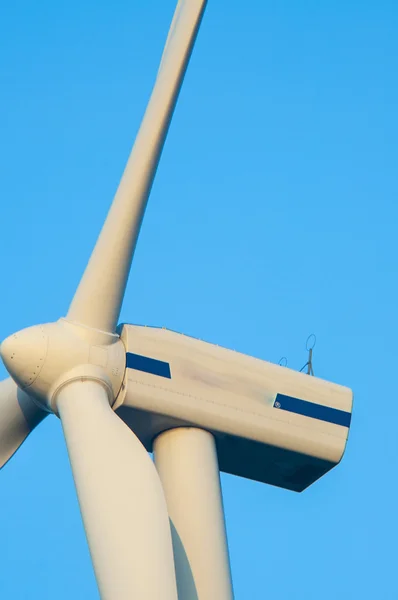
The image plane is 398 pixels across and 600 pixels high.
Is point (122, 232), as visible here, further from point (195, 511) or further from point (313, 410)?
point (313, 410)

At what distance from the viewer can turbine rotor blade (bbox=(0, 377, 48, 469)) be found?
2250 cm

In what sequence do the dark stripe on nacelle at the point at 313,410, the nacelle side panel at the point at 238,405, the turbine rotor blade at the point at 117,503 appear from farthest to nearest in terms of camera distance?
the dark stripe on nacelle at the point at 313,410 < the nacelle side panel at the point at 238,405 < the turbine rotor blade at the point at 117,503

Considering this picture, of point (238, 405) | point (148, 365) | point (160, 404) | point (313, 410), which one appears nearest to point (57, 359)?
point (148, 365)

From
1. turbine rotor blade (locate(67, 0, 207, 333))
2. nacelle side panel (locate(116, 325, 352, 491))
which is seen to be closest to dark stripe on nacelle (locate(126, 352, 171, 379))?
nacelle side panel (locate(116, 325, 352, 491))

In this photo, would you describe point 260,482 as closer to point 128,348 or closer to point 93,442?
point 128,348

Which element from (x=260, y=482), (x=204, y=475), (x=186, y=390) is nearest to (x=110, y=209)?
(x=186, y=390)

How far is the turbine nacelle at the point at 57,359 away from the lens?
20.8m

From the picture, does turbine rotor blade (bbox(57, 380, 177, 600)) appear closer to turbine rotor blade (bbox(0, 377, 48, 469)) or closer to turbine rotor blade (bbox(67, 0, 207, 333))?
turbine rotor blade (bbox(67, 0, 207, 333))

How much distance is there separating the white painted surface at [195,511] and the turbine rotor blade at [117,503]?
1.95 metres

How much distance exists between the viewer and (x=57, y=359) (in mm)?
20797

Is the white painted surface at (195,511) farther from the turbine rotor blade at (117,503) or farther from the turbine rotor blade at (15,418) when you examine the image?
the turbine rotor blade at (15,418)

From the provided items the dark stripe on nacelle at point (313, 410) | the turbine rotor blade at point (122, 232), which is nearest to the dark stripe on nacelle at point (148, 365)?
the turbine rotor blade at point (122, 232)

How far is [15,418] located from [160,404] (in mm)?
2783

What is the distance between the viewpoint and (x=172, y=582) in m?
17.2
